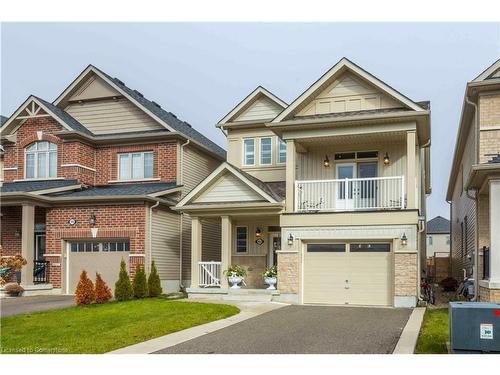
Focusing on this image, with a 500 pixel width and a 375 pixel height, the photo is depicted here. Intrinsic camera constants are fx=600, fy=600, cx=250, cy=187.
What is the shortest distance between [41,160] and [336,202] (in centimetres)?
1229

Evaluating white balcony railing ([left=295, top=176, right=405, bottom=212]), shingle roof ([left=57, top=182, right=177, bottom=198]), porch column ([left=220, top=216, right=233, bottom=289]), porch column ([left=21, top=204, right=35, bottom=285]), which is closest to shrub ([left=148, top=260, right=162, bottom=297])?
porch column ([left=220, top=216, right=233, bottom=289])

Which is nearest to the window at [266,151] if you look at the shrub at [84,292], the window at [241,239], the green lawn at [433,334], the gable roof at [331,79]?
the window at [241,239]

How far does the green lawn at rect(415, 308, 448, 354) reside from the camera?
10125 millimetres

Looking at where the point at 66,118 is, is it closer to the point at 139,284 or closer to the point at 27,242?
the point at 27,242

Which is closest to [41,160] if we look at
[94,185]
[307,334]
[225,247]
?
[94,185]

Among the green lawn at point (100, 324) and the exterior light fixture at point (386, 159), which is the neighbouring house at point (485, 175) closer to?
the exterior light fixture at point (386, 159)

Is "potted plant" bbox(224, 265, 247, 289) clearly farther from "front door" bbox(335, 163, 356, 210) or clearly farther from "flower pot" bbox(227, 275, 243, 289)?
"front door" bbox(335, 163, 356, 210)

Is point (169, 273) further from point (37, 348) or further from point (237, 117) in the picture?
point (37, 348)

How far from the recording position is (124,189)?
75.9 ft

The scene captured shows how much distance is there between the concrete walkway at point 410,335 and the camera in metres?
10.0

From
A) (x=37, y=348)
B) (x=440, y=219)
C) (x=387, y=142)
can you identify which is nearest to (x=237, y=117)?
(x=387, y=142)

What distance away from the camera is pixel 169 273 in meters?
23.3

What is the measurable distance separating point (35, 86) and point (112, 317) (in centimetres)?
1494

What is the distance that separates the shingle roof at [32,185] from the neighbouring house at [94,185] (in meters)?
0.04
